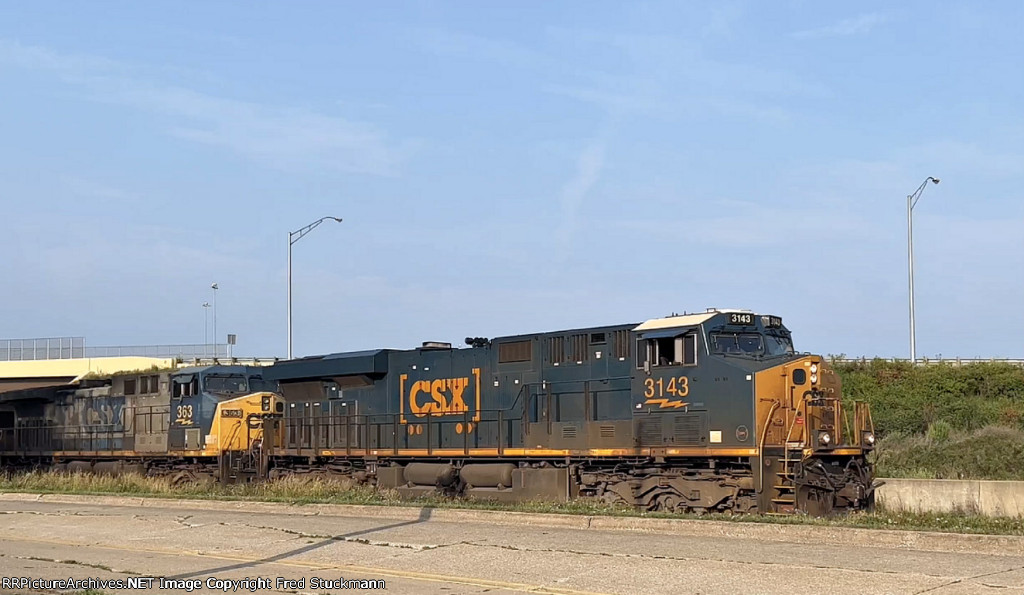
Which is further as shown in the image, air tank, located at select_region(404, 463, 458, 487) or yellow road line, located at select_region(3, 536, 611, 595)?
air tank, located at select_region(404, 463, 458, 487)

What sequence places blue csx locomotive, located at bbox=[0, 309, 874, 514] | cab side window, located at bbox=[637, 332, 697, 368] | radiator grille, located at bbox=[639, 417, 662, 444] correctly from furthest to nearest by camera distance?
radiator grille, located at bbox=[639, 417, 662, 444] < cab side window, located at bbox=[637, 332, 697, 368] < blue csx locomotive, located at bbox=[0, 309, 874, 514]

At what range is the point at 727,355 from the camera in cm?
2094

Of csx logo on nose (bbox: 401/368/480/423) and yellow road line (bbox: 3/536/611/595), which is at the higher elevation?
csx logo on nose (bbox: 401/368/480/423)

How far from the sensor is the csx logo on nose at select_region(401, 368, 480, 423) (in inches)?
1016

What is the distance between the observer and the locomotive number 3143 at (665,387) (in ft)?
70.0

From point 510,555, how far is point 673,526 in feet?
10.9

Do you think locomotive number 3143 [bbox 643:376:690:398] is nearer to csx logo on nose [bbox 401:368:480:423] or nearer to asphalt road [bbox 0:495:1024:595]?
asphalt road [bbox 0:495:1024:595]

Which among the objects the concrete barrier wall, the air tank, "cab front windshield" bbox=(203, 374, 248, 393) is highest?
"cab front windshield" bbox=(203, 374, 248, 393)

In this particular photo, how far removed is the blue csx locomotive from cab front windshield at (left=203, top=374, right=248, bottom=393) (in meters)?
0.25

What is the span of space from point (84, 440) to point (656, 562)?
27.3m

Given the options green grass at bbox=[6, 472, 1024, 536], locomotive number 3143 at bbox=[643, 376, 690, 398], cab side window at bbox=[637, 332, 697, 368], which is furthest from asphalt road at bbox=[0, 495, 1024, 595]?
cab side window at bbox=[637, 332, 697, 368]

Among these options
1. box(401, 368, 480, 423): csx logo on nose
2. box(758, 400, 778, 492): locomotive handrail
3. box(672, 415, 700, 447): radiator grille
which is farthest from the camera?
box(401, 368, 480, 423): csx logo on nose

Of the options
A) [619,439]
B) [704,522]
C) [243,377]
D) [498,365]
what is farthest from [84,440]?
[704,522]

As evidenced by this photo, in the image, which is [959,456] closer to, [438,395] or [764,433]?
[764,433]
